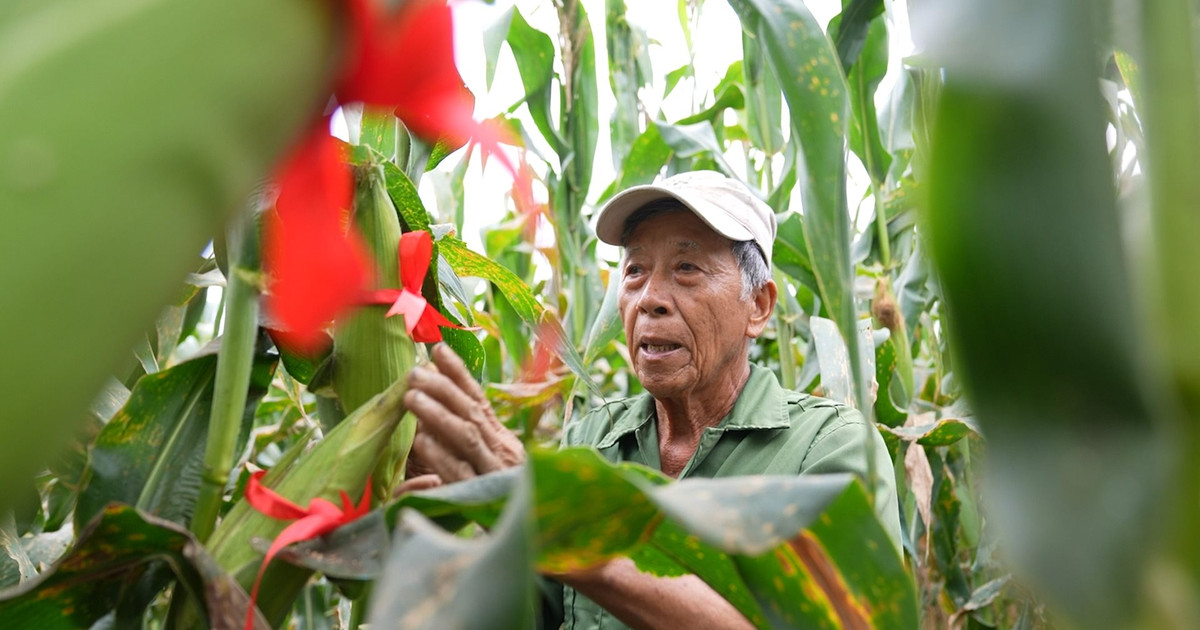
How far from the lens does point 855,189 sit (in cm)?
240

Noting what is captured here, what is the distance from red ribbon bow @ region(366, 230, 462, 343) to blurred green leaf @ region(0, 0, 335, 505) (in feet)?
1.36

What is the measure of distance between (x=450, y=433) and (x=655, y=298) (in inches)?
39.6

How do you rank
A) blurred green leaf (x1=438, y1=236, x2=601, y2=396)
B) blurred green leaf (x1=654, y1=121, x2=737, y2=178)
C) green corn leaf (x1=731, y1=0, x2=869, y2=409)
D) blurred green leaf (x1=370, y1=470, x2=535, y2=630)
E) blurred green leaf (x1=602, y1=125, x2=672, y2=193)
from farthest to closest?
1. blurred green leaf (x1=602, y1=125, x2=672, y2=193)
2. blurred green leaf (x1=654, y1=121, x2=737, y2=178)
3. blurred green leaf (x1=438, y1=236, x2=601, y2=396)
4. green corn leaf (x1=731, y1=0, x2=869, y2=409)
5. blurred green leaf (x1=370, y1=470, x2=535, y2=630)

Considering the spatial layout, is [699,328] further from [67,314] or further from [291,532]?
[67,314]

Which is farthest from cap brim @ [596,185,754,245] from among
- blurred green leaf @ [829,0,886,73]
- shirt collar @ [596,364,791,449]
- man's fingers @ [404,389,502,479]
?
man's fingers @ [404,389,502,479]

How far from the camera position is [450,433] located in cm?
63

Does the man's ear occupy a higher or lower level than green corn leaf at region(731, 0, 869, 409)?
lower

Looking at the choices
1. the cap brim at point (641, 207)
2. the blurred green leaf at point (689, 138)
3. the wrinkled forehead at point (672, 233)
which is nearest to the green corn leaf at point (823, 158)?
the cap brim at point (641, 207)

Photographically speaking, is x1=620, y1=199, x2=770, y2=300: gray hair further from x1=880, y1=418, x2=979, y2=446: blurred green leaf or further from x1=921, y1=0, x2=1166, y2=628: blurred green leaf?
x1=921, y1=0, x2=1166, y2=628: blurred green leaf

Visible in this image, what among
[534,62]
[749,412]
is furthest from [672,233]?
[534,62]

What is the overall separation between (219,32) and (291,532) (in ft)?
1.25

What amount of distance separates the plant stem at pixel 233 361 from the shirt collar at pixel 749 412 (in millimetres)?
1006

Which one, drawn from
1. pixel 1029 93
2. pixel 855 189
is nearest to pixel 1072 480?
pixel 1029 93

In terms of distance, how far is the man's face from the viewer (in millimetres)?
1583
